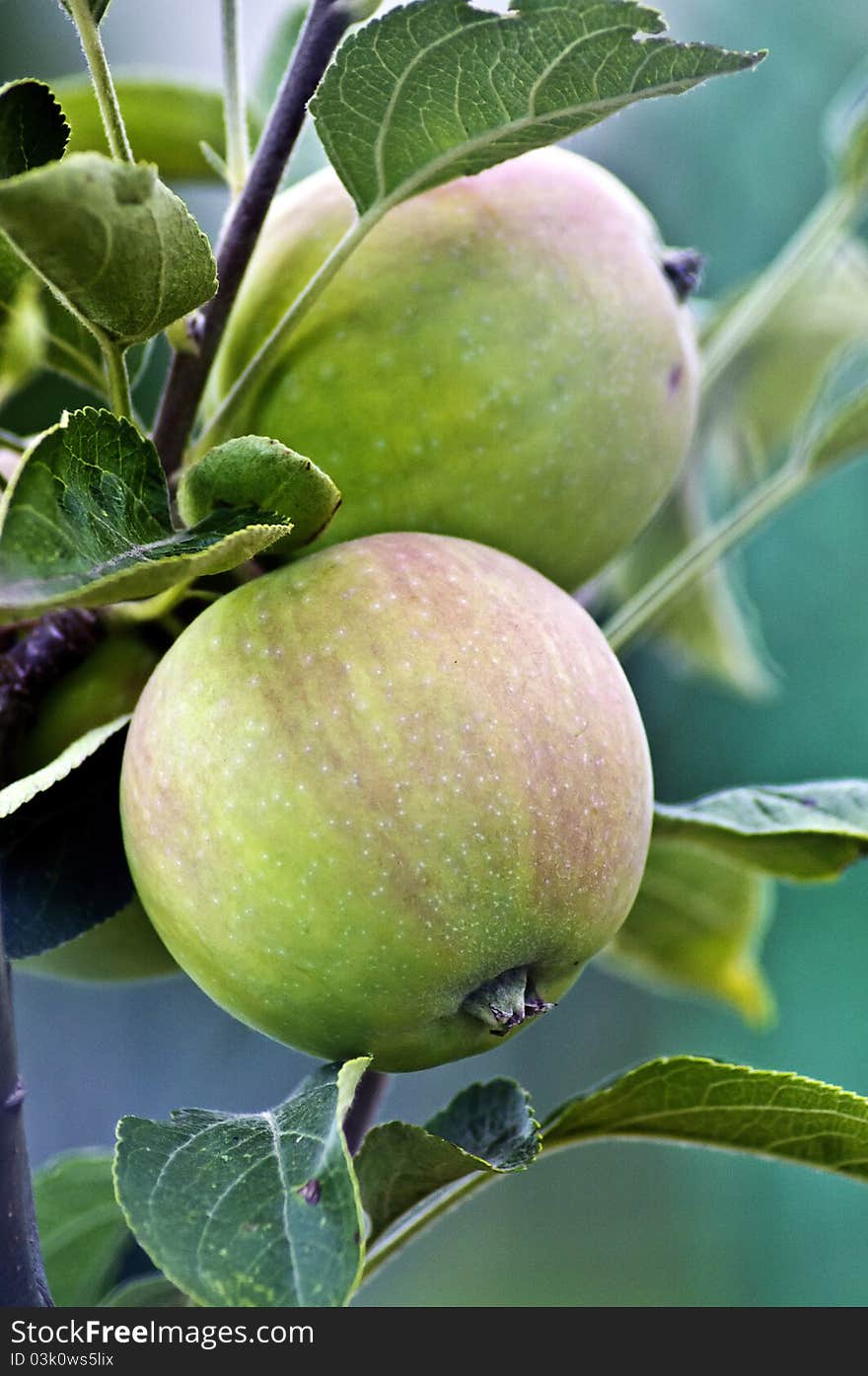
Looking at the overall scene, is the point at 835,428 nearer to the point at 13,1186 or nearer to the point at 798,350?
the point at 798,350

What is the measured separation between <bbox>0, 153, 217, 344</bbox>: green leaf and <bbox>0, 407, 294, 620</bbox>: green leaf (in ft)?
0.11

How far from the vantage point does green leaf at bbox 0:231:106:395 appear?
40 cm

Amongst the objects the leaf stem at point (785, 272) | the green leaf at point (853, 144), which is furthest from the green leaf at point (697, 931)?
the green leaf at point (853, 144)

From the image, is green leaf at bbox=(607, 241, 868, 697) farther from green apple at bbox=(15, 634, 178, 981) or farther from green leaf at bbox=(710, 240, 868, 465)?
green apple at bbox=(15, 634, 178, 981)

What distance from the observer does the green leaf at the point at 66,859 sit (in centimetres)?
44

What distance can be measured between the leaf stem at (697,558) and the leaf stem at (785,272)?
2.9 inches

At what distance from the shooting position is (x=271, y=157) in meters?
0.39

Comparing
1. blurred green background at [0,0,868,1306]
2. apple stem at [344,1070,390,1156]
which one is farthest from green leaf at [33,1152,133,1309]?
blurred green background at [0,0,868,1306]

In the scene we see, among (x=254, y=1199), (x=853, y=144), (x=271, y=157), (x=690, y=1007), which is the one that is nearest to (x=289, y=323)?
(x=271, y=157)

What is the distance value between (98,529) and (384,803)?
102 mm

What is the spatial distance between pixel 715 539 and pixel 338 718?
29cm

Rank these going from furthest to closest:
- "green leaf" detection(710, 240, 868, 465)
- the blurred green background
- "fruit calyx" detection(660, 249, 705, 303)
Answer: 1. the blurred green background
2. "green leaf" detection(710, 240, 868, 465)
3. "fruit calyx" detection(660, 249, 705, 303)

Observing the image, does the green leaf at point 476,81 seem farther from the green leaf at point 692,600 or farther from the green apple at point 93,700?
the green leaf at point 692,600
